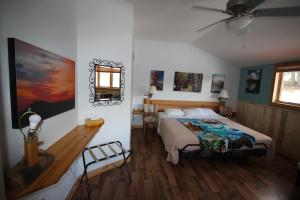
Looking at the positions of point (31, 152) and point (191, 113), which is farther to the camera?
point (191, 113)

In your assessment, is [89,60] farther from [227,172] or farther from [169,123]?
[227,172]

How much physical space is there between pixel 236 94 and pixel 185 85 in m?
1.82

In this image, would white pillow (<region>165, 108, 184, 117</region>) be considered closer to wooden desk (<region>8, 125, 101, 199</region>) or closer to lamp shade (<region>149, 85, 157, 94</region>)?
lamp shade (<region>149, 85, 157, 94</region>)

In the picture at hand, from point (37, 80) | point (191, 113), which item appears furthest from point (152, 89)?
point (37, 80)

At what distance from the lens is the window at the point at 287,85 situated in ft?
10.3

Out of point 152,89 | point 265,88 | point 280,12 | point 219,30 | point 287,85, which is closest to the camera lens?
point 280,12

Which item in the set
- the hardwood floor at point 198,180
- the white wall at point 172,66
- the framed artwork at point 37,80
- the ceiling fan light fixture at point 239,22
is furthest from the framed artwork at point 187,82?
the framed artwork at point 37,80

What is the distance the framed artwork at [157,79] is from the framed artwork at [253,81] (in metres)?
2.56

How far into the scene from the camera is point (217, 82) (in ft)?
15.0

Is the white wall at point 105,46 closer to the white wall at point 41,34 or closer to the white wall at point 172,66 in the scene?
the white wall at point 41,34

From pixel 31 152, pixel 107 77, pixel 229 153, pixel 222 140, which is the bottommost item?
pixel 229 153

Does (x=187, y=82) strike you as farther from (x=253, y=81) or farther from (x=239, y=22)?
(x=239, y=22)

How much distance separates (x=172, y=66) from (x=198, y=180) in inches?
121

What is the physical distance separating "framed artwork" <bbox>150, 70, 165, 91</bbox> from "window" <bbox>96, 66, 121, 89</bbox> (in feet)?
6.84
